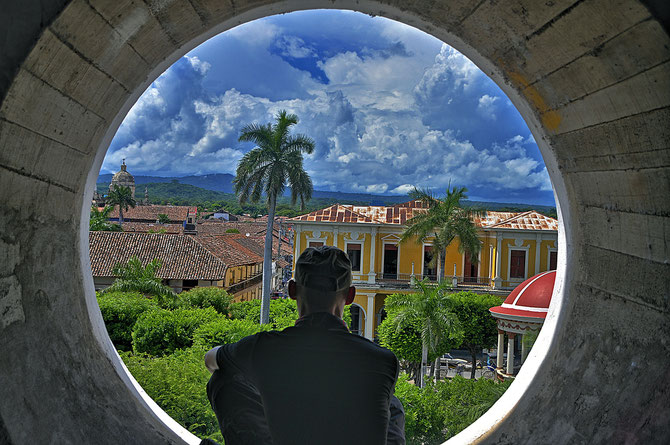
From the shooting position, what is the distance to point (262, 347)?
1.94 meters

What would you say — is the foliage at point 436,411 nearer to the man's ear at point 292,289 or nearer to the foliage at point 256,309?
the man's ear at point 292,289

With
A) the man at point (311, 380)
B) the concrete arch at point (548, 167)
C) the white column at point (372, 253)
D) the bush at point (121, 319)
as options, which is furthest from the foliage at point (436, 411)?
the white column at point (372, 253)

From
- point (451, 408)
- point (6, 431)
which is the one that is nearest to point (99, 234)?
point (451, 408)

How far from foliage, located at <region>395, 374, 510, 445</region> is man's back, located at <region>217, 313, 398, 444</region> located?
270 inches

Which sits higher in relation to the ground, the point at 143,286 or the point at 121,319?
the point at 143,286

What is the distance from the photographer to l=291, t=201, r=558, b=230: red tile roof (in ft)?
91.1

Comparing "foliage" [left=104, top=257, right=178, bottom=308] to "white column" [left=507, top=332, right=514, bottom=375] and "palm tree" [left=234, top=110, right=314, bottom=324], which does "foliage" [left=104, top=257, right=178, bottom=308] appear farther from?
"white column" [left=507, top=332, right=514, bottom=375]

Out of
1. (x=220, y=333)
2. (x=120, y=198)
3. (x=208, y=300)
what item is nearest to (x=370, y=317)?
(x=208, y=300)

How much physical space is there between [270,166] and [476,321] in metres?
11.5

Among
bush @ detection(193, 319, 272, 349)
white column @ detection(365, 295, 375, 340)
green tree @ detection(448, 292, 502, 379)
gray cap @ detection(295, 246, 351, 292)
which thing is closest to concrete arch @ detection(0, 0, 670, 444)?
gray cap @ detection(295, 246, 351, 292)

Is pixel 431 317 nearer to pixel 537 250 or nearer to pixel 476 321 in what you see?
pixel 476 321

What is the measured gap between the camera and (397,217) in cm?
2902

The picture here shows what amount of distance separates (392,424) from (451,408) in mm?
7996

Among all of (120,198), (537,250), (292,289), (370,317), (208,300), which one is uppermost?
(120,198)
